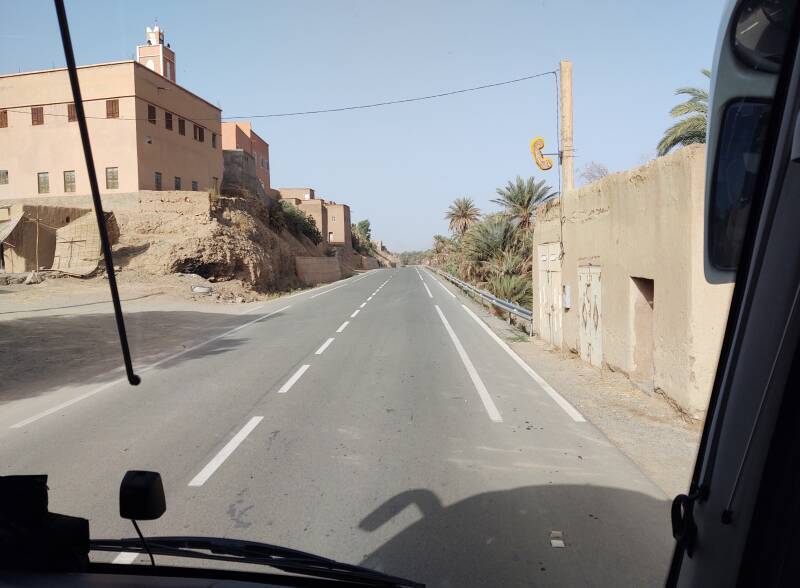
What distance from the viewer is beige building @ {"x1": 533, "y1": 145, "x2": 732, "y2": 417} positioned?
7.04 meters

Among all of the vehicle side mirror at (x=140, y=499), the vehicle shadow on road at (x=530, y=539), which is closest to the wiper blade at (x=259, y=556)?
the vehicle side mirror at (x=140, y=499)

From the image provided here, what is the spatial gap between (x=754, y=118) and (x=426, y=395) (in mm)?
7292

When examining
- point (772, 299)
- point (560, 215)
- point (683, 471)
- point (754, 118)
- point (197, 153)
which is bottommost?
point (683, 471)

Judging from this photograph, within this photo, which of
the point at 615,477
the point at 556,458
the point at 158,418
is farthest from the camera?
the point at 158,418

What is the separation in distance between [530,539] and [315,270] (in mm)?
49752

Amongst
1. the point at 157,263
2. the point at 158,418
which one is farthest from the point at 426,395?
the point at 157,263

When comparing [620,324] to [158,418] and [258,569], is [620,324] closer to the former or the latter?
[158,418]

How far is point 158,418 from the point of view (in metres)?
7.34

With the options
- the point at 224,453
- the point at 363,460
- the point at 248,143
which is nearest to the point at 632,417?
the point at 363,460

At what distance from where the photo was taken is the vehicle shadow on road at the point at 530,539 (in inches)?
137

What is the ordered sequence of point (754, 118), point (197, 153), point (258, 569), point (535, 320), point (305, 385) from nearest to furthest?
point (754, 118) → point (258, 569) → point (305, 385) → point (535, 320) → point (197, 153)

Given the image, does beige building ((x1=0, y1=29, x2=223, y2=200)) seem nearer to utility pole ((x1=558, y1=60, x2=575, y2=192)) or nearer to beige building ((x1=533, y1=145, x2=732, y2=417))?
beige building ((x1=533, y1=145, x2=732, y2=417))

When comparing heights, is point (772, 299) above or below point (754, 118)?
below

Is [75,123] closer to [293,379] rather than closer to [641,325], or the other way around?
[293,379]
